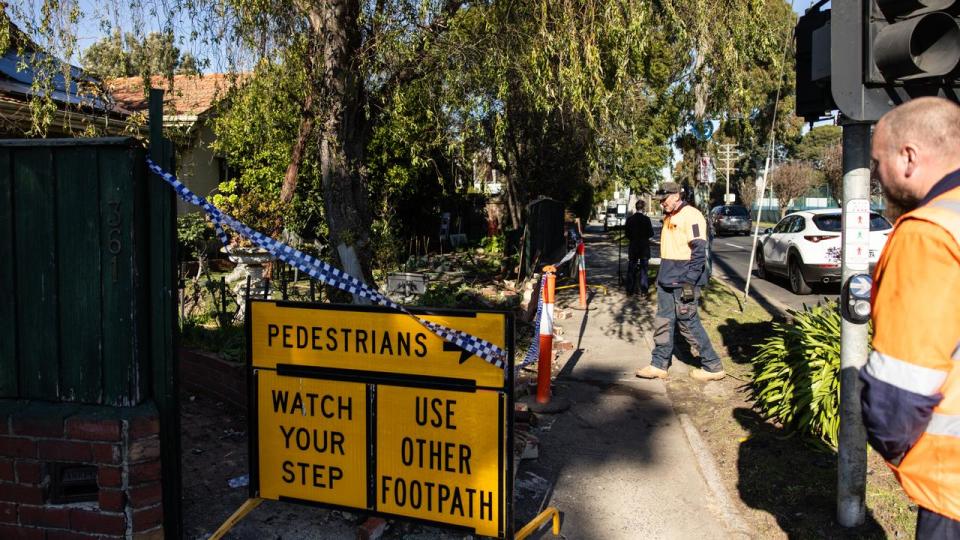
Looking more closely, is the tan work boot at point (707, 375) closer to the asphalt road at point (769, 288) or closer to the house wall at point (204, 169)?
the asphalt road at point (769, 288)

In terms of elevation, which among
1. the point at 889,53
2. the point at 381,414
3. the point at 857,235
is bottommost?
the point at 381,414

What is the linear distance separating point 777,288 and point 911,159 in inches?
542

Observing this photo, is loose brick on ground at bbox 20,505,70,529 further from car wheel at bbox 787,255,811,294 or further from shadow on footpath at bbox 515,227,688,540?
car wheel at bbox 787,255,811,294

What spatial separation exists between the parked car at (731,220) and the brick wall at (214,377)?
3417 centimetres

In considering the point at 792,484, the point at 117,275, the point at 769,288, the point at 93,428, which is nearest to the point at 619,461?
the point at 792,484

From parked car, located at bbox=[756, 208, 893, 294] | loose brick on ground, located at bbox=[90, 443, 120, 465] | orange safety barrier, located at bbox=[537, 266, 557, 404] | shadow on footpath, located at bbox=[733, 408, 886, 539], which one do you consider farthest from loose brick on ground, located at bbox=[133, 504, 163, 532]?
parked car, located at bbox=[756, 208, 893, 294]

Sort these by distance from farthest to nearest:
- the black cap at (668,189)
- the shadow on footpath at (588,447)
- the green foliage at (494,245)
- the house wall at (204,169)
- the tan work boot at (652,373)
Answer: the green foliage at (494,245)
the house wall at (204,169)
the black cap at (668,189)
the tan work boot at (652,373)
the shadow on footpath at (588,447)

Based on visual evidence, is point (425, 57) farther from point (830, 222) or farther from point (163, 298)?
point (830, 222)

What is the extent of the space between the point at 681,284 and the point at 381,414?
4.34 metres

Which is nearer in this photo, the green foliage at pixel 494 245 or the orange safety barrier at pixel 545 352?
the orange safety barrier at pixel 545 352

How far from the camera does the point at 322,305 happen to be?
3.75m

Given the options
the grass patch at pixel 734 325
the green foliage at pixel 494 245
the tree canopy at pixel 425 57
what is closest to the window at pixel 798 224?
the grass patch at pixel 734 325

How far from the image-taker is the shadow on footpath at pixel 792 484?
13.5 feet

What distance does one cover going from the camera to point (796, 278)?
14188 mm
